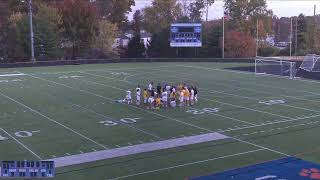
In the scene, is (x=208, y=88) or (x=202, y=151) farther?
(x=208, y=88)

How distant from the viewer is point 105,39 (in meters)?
68.4

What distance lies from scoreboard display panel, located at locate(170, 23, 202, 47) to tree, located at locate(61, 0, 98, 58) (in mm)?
12659

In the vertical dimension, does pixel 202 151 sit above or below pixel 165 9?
below

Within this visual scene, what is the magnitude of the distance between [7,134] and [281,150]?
34.2 ft

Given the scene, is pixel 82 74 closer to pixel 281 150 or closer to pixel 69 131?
pixel 69 131

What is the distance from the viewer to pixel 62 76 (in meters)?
41.2

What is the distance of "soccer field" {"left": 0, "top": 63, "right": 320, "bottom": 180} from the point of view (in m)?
15.1

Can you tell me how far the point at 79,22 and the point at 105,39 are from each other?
432cm

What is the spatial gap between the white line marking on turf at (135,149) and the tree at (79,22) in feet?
165

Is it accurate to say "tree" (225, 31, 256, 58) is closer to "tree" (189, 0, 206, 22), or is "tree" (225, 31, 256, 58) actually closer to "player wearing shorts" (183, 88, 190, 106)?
"tree" (189, 0, 206, 22)

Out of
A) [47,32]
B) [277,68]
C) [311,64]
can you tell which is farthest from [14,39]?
Answer: [311,64]

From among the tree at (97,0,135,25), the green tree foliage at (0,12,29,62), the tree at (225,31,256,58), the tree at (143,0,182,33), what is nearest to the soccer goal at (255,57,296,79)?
the tree at (225,31,256,58)

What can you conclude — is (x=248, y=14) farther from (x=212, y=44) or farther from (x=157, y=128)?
(x=157, y=128)

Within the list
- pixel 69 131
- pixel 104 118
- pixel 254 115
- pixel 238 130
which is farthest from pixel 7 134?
pixel 254 115
